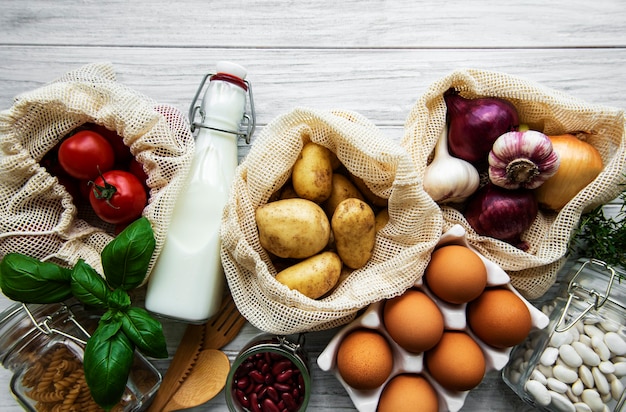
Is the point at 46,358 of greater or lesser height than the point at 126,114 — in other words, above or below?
below

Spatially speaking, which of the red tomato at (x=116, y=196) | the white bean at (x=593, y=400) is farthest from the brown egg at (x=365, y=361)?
the red tomato at (x=116, y=196)

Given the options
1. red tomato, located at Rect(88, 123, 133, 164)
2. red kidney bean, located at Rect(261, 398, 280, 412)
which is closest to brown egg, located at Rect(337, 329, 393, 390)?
red kidney bean, located at Rect(261, 398, 280, 412)

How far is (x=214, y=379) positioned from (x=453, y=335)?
18.4 inches

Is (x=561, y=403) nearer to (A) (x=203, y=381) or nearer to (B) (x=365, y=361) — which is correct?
(B) (x=365, y=361)

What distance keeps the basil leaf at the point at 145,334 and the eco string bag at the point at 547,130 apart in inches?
21.1

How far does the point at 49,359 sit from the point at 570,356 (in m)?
0.92

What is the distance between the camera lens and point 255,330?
865 mm

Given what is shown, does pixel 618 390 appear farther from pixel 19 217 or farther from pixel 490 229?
pixel 19 217

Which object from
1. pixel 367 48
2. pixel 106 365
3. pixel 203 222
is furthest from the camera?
pixel 367 48

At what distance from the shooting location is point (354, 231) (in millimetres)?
717

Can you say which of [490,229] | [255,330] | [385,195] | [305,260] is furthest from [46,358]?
[490,229]

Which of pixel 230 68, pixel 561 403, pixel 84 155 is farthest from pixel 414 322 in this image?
pixel 84 155

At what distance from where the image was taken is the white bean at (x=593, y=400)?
28.6 inches

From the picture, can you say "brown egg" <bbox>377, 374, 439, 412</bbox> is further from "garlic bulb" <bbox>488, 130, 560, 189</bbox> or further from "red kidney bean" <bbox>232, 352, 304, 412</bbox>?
"garlic bulb" <bbox>488, 130, 560, 189</bbox>
